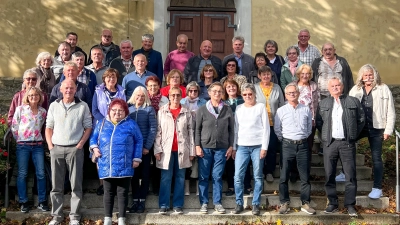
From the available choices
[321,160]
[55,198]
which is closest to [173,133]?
[55,198]

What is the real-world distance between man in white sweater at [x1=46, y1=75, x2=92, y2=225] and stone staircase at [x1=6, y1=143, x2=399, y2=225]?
311mm

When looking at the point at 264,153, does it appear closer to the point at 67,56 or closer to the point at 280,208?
the point at 280,208

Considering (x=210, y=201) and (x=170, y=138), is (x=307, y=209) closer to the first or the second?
(x=210, y=201)

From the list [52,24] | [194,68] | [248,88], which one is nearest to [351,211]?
[248,88]

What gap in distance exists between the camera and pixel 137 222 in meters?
6.87

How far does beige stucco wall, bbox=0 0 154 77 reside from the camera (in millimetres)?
10609

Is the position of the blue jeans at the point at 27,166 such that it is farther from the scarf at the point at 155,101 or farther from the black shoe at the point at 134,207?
the scarf at the point at 155,101

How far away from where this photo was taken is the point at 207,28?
11.5 m

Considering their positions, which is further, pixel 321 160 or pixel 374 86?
pixel 321 160

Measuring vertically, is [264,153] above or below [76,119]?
below

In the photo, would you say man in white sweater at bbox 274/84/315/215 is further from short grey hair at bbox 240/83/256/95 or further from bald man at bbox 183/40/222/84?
bald man at bbox 183/40/222/84

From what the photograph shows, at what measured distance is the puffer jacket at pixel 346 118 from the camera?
274 inches

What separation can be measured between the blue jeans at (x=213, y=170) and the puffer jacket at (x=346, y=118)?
1.38 meters

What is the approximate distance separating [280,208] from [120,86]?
8.89ft
